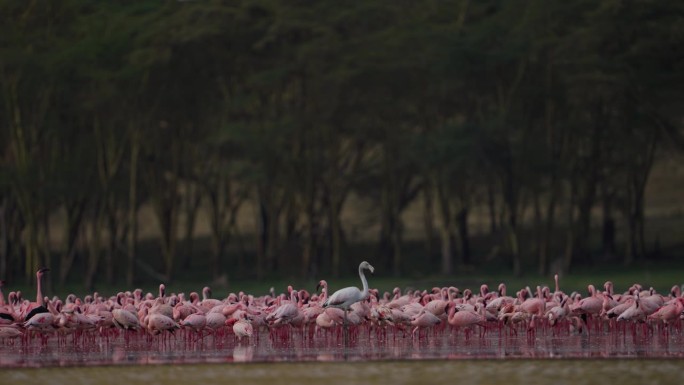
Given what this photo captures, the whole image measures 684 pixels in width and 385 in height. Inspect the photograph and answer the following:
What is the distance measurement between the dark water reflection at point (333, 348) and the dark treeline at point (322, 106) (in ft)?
72.9

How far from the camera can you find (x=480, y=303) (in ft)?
95.6

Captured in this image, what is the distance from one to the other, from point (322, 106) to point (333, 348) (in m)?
27.7

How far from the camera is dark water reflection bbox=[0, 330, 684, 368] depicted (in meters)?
24.7

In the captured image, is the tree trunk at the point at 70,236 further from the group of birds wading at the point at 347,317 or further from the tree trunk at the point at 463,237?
the group of birds wading at the point at 347,317

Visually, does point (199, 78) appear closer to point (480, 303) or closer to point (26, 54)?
point (26, 54)

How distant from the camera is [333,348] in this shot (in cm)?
2714

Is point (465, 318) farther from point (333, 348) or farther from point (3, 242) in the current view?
point (3, 242)

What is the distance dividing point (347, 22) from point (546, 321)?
26.5m

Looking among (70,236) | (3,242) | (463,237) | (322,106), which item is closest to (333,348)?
(322,106)

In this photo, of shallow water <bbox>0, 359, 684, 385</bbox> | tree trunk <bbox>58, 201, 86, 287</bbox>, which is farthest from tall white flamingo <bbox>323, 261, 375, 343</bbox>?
tree trunk <bbox>58, 201, 86, 287</bbox>

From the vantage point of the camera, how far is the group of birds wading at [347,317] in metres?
27.3

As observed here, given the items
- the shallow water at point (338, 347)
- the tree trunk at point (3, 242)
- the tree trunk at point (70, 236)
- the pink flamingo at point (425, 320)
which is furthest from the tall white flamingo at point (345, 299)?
the tree trunk at point (3, 242)

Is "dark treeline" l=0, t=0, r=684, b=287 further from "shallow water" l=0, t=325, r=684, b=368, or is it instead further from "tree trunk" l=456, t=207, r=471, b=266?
"shallow water" l=0, t=325, r=684, b=368

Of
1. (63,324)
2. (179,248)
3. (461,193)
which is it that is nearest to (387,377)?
(63,324)
